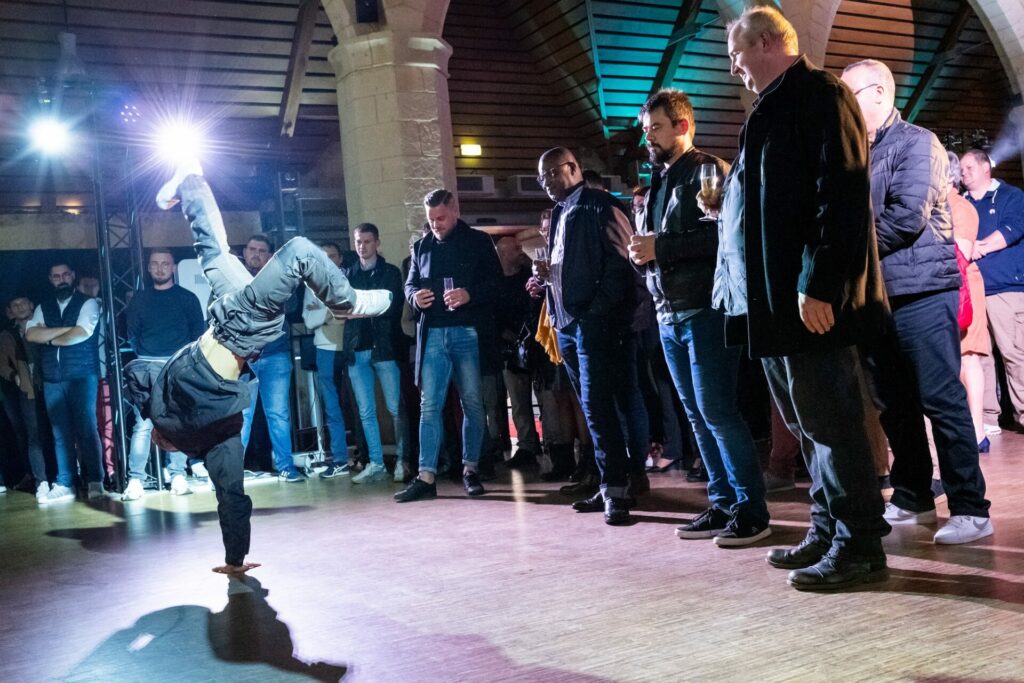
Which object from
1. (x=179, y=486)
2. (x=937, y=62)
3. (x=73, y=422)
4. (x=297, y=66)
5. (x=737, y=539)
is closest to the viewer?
(x=737, y=539)

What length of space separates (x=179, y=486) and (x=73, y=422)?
44.0 inches

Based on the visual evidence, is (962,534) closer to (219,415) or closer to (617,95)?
(219,415)

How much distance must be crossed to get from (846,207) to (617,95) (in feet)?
36.4

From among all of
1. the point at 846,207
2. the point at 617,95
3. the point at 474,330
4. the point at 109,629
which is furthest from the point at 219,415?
the point at 617,95

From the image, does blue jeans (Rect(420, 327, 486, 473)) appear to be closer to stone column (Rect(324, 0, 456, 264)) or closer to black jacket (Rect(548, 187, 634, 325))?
black jacket (Rect(548, 187, 634, 325))

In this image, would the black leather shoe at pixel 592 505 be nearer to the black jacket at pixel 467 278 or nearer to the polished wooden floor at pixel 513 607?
the polished wooden floor at pixel 513 607

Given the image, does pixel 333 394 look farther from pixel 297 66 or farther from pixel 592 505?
pixel 297 66

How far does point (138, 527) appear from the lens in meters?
4.96

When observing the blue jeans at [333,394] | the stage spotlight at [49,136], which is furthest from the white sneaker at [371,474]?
the stage spotlight at [49,136]

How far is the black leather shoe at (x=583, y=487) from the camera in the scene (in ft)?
15.4

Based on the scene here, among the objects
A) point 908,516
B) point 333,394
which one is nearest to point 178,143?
point 908,516

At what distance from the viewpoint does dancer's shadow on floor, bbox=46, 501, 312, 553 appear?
4535 mm

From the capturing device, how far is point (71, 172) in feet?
33.0

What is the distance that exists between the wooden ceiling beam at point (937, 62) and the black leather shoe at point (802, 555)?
41.4 ft
